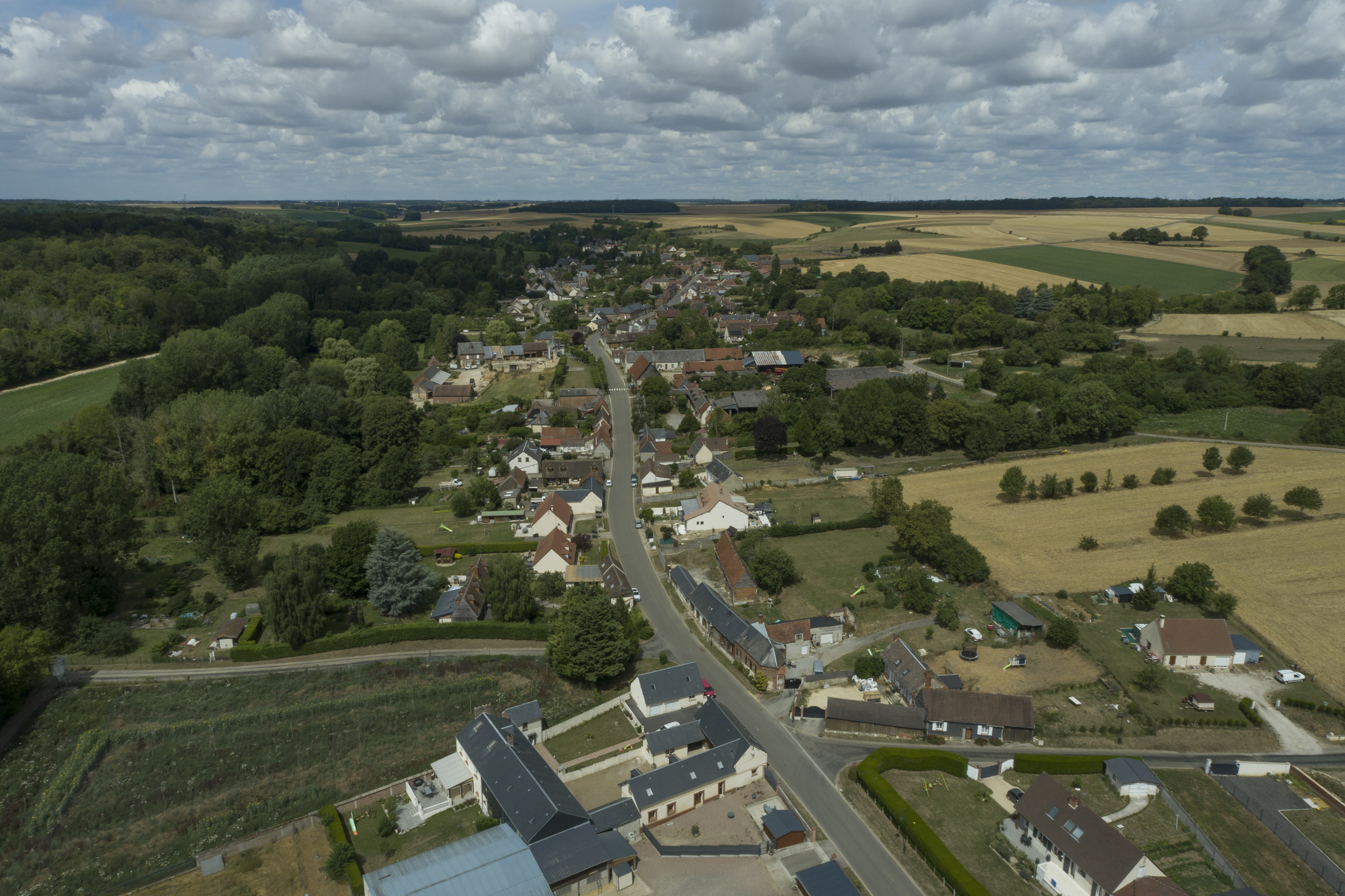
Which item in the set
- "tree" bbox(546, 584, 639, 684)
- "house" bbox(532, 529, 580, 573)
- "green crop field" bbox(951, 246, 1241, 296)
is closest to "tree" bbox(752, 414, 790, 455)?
"house" bbox(532, 529, 580, 573)

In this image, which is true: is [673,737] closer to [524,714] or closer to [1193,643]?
[524,714]

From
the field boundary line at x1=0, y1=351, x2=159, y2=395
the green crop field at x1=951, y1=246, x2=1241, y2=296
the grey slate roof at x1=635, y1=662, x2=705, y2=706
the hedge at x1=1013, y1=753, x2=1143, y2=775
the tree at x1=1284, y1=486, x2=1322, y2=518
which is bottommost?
the hedge at x1=1013, y1=753, x2=1143, y2=775

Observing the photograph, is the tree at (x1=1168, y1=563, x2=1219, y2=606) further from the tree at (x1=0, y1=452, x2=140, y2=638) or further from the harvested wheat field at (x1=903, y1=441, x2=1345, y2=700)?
the tree at (x1=0, y1=452, x2=140, y2=638)

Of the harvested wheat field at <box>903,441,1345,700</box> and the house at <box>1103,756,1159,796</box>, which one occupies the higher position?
the harvested wheat field at <box>903,441,1345,700</box>

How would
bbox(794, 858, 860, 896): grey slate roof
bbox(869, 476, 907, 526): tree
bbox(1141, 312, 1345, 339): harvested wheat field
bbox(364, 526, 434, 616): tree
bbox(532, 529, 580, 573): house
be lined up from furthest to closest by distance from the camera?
1. bbox(1141, 312, 1345, 339): harvested wheat field
2. bbox(869, 476, 907, 526): tree
3. bbox(532, 529, 580, 573): house
4. bbox(364, 526, 434, 616): tree
5. bbox(794, 858, 860, 896): grey slate roof

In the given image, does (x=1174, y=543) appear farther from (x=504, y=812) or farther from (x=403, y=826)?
(x=403, y=826)

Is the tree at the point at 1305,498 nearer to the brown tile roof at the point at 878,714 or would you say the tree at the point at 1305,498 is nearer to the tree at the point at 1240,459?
the tree at the point at 1240,459

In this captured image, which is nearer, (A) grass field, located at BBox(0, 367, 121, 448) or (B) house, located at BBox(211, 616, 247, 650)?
(B) house, located at BBox(211, 616, 247, 650)
